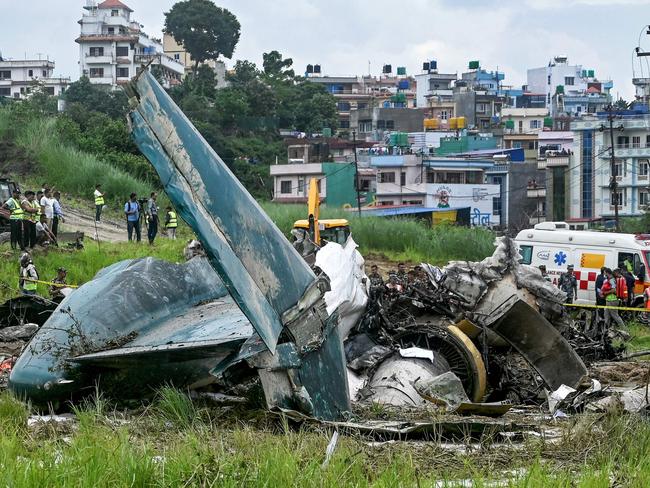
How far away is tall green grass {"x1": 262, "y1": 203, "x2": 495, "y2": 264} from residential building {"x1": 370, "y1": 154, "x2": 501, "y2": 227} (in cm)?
3150

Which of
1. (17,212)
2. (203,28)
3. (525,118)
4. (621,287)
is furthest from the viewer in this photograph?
(525,118)

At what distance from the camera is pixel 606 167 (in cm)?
6912

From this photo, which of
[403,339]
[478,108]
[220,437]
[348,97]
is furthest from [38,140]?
[348,97]

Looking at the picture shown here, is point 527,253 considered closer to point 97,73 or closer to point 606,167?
point 606,167

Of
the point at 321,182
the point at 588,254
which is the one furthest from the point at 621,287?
the point at 321,182

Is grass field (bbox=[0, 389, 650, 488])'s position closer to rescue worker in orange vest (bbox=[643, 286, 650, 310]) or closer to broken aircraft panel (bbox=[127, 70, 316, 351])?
broken aircraft panel (bbox=[127, 70, 316, 351])

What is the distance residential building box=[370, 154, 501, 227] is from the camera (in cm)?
6719

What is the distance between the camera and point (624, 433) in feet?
26.2

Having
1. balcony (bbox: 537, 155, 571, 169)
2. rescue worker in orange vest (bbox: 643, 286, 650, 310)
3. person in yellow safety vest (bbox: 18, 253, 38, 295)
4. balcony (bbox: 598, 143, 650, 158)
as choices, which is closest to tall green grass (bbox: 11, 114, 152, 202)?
person in yellow safety vest (bbox: 18, 253, 38, 295)

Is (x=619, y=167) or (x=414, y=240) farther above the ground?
(x=619, y=167)

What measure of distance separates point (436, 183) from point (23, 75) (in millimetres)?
71057

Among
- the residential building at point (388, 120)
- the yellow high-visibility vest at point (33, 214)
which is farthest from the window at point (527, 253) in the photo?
the residential building at point (388, 120)

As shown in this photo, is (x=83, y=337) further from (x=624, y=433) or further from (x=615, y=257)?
(x=615, y=257)

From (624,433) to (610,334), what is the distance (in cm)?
1034
